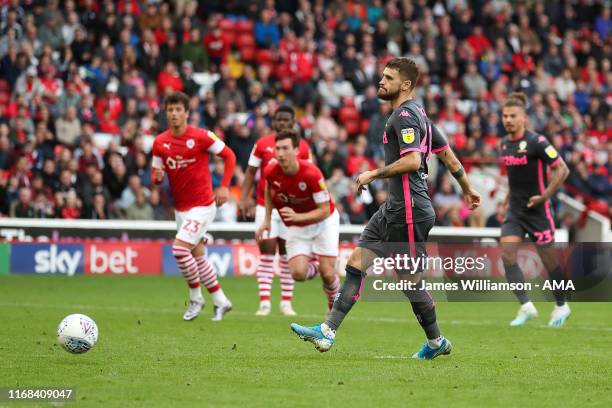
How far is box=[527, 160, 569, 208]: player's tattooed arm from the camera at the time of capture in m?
13.6

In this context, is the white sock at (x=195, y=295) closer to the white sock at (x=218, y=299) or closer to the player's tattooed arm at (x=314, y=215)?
the white sock at (x=218, y=299)

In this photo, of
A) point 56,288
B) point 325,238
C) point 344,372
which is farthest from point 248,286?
point 344,372

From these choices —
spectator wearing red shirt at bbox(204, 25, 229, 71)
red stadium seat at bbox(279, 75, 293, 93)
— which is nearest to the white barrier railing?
red stadium seat at bbox(279, 75, 293, 93)

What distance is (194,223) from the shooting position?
1366 cm

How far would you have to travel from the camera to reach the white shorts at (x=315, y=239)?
13641 mm

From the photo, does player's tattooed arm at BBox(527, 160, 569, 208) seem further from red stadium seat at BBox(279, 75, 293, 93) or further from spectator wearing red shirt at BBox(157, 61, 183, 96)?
red stadium seat at BBox(279, 75, 293, 93)

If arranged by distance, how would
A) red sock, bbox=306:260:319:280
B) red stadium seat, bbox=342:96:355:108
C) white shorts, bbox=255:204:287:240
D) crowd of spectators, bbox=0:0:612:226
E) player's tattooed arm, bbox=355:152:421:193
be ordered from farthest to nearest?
red stadium seat, bbox=342:96:355:108
crowd of spectators, bbox=0:0:612:226
white shorts, bbox=255:204:287:240
red sock, bbox=306:260:319:280
player's tattooed arm, bbox=355:152:421:193

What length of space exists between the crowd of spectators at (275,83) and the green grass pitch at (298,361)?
23.0ft

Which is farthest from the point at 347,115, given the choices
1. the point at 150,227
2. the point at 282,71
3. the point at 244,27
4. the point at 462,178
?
the point at 462,178

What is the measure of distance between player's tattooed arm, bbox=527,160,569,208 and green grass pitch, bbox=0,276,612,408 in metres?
1.43

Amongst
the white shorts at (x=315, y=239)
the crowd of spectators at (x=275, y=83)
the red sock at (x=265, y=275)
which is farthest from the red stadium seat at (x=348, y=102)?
the white shorts at (x=315, y=239)

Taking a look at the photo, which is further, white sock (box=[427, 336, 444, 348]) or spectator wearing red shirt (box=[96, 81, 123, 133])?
spectator wearing red shirt (box=[96, 81, 123, 133])

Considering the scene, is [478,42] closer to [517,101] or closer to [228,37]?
[228,37]

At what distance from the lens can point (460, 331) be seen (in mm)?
12789
